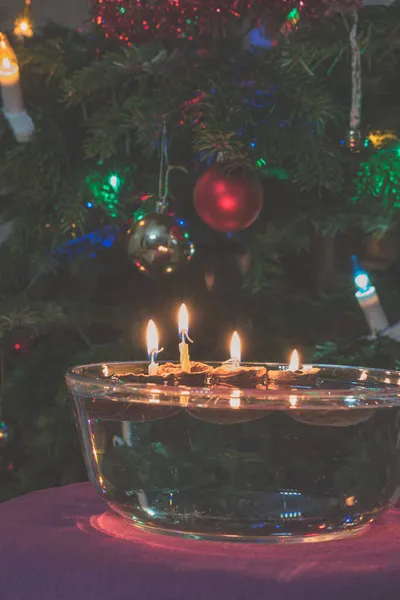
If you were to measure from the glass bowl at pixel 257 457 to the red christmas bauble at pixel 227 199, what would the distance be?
20.2 inches

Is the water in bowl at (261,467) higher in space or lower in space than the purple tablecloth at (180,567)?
higher

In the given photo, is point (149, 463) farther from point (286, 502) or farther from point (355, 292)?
point (355, 292)

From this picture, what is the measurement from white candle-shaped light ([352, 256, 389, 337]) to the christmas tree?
0.09 ft

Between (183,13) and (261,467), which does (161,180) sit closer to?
(183,13)

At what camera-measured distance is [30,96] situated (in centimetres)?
129

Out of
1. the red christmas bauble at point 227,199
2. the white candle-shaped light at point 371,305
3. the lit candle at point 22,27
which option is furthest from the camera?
the lit candle at point 22,27

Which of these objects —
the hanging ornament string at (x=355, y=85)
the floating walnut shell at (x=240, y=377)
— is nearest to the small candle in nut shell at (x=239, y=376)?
the floating walnut shell at (x=240, y=377)

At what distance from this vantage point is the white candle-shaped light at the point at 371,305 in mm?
1127

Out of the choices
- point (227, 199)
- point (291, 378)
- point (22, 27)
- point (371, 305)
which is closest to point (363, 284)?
point (371, 305)

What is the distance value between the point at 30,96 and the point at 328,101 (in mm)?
505

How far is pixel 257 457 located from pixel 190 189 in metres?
0.81

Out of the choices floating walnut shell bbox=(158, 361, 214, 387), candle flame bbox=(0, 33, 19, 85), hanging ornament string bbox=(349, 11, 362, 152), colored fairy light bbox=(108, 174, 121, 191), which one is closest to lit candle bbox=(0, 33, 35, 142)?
candle flame bbox=(0, 33, 19, 85)

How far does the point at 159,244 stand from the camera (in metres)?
1.03

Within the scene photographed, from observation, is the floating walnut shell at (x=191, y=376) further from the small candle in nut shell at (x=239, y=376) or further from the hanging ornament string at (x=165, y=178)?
the hanging ornament string at (x=165, y=178)
